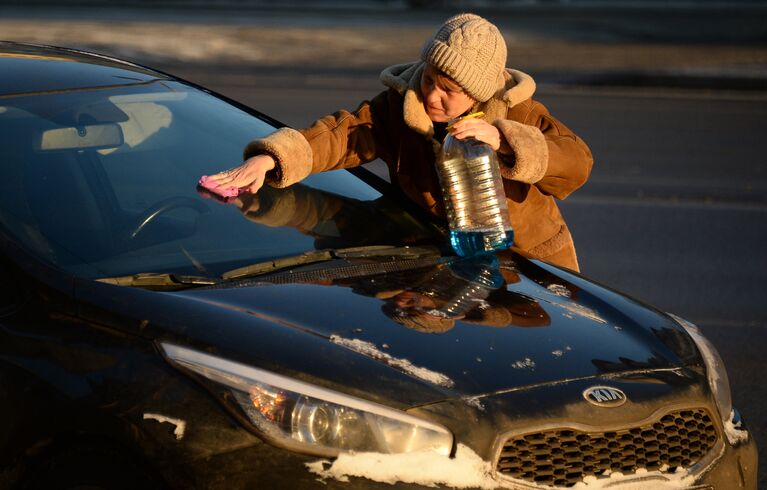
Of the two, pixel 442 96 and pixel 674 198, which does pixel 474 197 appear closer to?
pixel 442 96

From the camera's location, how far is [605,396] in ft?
10.1

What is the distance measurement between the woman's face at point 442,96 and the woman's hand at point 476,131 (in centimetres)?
23

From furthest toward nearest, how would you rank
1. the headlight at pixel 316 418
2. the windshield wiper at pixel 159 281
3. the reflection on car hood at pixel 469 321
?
the windshield wiper at pixel 159 281 < the reflection on car hood at pixel 469 321 < the headlight at pixel 316 418

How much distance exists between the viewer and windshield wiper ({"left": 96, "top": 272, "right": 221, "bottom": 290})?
3197mm

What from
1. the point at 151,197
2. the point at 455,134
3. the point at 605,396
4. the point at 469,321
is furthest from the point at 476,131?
the point at 605,396

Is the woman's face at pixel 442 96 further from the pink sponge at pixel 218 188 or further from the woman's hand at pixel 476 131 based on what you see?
the pink sponge at pixel 218 188

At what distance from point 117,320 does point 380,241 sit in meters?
1.24

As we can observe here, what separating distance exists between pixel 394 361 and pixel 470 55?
143cm

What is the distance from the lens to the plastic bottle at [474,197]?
13.2ft

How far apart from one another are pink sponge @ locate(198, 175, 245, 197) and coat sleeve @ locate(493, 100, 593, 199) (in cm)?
89

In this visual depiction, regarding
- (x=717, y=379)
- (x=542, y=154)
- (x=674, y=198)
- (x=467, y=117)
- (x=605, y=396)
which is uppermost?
(x=467, y=117)

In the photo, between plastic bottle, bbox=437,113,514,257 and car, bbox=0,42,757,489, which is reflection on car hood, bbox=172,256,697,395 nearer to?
car, bbox=0,42,757,489

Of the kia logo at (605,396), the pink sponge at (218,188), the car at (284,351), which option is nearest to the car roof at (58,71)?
the car at (284,351)

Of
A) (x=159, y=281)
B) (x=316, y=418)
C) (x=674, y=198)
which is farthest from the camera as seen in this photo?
(x=674, y=198)
